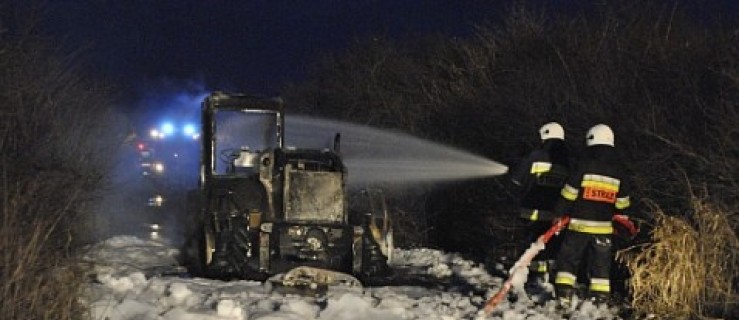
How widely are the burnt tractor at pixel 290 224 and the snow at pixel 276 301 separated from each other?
28.5 inches

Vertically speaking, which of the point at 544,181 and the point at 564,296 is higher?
the point at 544,181

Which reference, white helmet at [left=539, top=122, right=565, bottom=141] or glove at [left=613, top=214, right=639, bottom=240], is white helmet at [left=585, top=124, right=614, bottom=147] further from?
white helmet at [left=539, top=122, right=565, bottom=141]

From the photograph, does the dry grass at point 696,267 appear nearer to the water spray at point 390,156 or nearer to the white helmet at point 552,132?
the white helmet at point 552,132

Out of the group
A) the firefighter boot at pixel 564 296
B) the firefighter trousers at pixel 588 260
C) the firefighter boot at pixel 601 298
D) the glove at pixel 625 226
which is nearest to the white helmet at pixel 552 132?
the glove at pixel 625 226

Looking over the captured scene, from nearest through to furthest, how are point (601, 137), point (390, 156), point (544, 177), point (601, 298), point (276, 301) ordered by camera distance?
1. point (276, 301)
2. point (601, 298)
3. point (601, 137)
4. point (544, 177)
5. point (390, 156)

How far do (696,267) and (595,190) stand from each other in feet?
4.53

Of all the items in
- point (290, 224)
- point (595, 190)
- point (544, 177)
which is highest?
point (544, 177)

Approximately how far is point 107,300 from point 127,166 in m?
19.6

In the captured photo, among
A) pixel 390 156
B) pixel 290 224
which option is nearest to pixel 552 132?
pixel 290 224

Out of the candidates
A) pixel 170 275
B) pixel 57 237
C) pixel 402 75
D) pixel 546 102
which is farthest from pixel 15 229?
pixel 402 75

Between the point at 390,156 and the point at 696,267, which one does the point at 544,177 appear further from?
the point at 390,156

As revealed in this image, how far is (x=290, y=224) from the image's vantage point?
33.5ft

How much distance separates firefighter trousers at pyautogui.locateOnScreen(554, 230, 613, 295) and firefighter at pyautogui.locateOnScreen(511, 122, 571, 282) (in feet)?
3.30

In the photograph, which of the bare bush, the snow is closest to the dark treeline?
the snow
